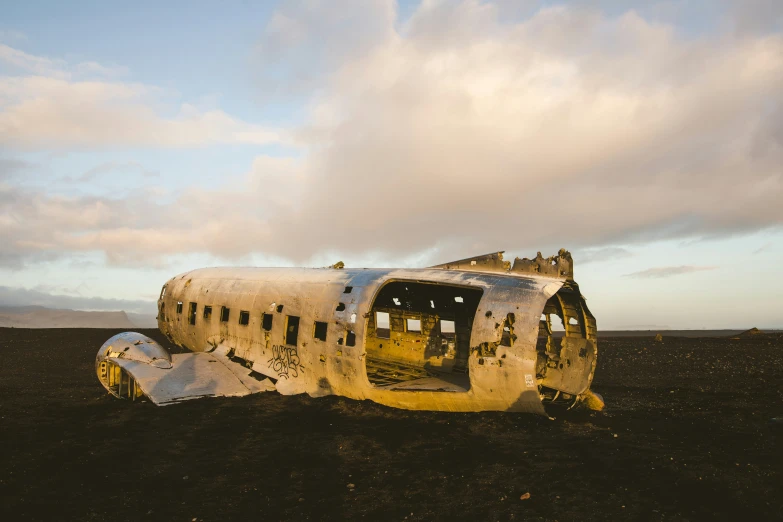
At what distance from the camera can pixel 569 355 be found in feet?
50.3

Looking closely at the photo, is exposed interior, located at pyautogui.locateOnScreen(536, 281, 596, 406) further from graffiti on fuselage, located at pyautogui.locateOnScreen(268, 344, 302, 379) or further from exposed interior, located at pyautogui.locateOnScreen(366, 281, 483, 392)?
graffiti on fuselage, located at pyautogui.locateOnScreen(268, 344, 302, 379)

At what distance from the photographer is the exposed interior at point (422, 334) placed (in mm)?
19812

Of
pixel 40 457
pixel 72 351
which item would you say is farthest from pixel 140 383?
pixel 72 351

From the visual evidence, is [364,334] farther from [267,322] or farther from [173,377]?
[173,377]

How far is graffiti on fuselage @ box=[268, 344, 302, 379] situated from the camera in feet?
53.4

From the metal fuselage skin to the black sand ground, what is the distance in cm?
78

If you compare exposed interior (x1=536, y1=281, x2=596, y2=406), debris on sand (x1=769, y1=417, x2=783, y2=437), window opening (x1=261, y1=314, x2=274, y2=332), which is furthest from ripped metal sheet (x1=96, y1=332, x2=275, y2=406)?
debris on sand (x1=769, y1=417, x2=783, y2=437)

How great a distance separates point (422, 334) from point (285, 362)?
22.6ft

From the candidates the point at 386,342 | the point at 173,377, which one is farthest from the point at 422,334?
the point at 173,377

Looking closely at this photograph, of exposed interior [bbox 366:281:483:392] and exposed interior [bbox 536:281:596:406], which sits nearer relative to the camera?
exposed interior [bbox 536:281:596:406]

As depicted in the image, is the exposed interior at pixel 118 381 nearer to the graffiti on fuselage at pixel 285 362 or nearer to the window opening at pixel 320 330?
the graffiti on fuselage at pixel 285 362

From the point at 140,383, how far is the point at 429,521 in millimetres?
11358

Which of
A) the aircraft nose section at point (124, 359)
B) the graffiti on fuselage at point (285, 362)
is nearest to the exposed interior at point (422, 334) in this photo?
the graffiti on fuselage at point (285, 362)

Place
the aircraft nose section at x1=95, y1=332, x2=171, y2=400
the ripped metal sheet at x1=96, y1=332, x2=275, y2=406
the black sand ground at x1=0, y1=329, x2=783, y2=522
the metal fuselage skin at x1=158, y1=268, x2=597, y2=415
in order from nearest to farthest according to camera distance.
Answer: the black sand ground at x1=0, y1=329, x2=783, y2=522
the metal fuselage skin at x1=158, y1=268, x2=597, y2=415
the ripped metal sheet at x1=96, y1=332, x2=275, y2=406
the aircraft nose section at x1=95, y1=332, x2=171, y2=400
